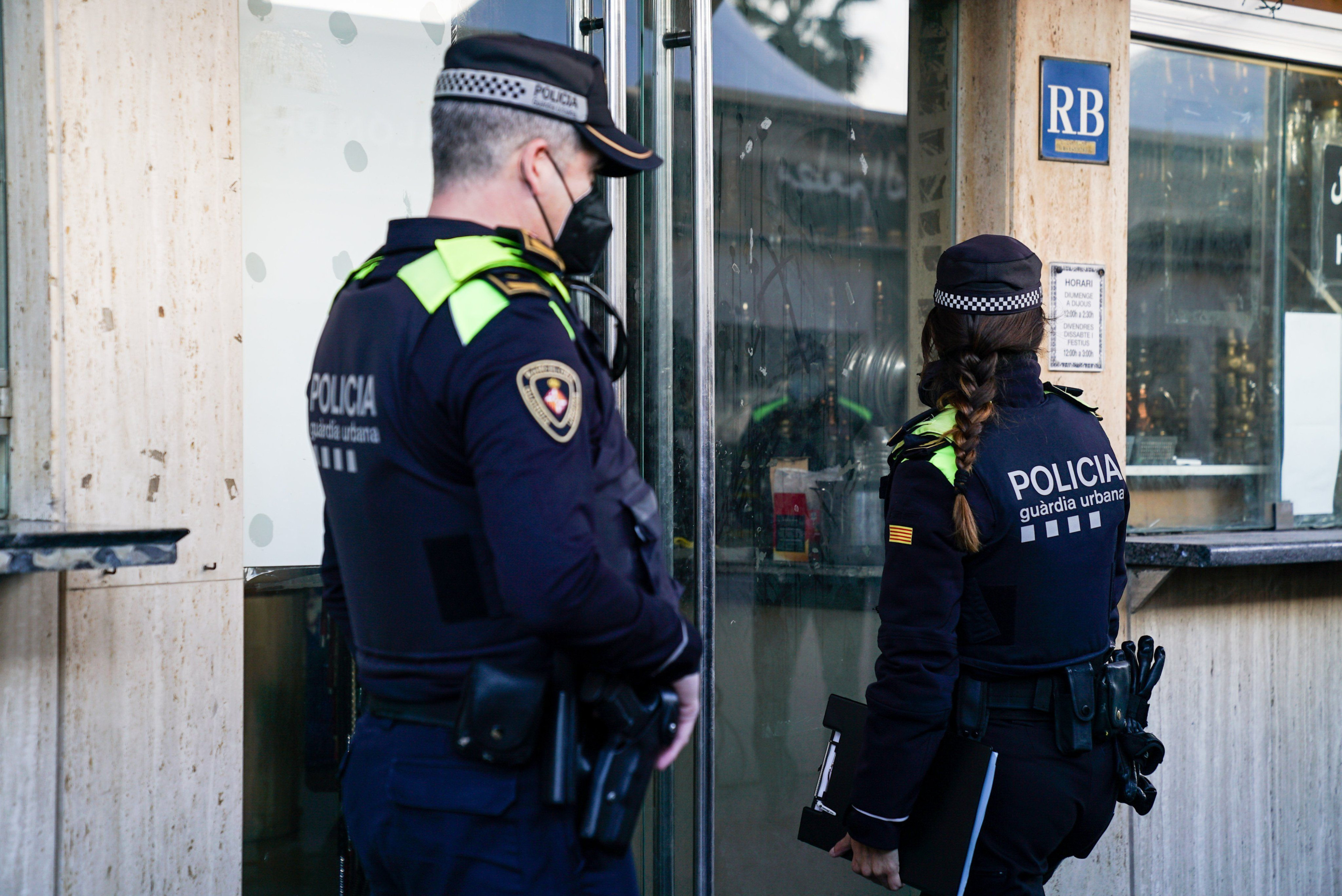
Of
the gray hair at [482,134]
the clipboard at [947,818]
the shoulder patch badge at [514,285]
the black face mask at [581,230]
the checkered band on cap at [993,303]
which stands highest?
the gray hair at [482,134]

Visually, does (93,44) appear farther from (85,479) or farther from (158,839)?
(158,839)

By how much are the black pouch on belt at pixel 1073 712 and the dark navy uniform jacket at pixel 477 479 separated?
967 millimetres

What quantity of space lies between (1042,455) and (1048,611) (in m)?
0.31

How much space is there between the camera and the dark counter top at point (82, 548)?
7.53 ft

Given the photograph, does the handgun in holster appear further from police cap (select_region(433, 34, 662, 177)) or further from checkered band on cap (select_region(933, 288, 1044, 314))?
checkered band on cap (select_region(933, 288, 1044, 314))

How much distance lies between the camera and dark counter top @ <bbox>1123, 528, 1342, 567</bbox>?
12.3 feet

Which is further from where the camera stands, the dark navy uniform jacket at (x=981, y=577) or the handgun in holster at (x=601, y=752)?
the dark navy uniform jacket at (x=981, y=577)

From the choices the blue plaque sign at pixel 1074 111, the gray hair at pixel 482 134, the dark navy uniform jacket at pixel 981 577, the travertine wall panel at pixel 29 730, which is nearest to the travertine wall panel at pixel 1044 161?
the blue plaque sign at pixel 1074 111

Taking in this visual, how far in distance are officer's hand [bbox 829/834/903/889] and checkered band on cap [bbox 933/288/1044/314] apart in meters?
1.10

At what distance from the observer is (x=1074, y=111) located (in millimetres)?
3846

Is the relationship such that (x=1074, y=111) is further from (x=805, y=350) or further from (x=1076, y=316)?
(x=805, y=350)

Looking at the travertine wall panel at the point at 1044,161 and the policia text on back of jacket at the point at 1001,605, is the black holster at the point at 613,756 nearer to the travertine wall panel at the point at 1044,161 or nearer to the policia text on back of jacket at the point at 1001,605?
the policia text on back of jacket at the point at 1001,605

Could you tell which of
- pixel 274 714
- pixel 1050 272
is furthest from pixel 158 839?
pixel 1050 272

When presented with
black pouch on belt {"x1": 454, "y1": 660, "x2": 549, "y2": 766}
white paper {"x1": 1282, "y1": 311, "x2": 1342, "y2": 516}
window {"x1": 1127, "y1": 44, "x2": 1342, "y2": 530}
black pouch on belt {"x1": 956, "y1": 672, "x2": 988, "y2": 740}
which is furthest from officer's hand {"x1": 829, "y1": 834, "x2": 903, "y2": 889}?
white paper {"x1": 1282, "y1": 311, "x2": 1342, "y2": 516}
